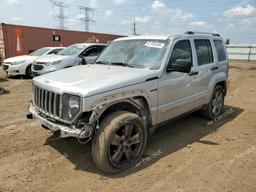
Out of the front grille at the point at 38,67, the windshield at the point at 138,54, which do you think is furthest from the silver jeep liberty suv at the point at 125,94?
the front grille at the point at 38,67

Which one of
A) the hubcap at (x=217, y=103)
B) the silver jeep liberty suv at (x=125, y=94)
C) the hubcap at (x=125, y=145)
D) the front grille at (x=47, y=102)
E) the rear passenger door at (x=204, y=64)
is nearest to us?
the silver jeep liberty suv at (x=125, y=94)

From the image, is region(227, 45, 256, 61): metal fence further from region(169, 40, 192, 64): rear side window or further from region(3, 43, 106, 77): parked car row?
region(169, 40, 192, 64): rear side window

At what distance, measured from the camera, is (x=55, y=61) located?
442 inches

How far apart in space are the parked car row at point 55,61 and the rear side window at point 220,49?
18.7ft

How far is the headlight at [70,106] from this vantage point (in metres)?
3.42

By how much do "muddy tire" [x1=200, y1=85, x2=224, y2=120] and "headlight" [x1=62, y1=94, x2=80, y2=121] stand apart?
3547mm

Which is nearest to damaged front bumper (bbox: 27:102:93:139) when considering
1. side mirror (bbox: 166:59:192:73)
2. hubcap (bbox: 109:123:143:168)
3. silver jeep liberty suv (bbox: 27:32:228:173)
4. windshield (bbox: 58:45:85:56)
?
silver jeep liberty suv (bbox: 27:32:228:173)

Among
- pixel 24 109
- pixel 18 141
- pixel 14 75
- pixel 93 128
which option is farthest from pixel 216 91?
pixel 14 75

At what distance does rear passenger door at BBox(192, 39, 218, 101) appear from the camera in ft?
17.5

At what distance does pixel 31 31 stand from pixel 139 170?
19.2m

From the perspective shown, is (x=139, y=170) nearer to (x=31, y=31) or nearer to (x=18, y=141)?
(x=18, y=141)

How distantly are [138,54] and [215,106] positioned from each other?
8.95ft

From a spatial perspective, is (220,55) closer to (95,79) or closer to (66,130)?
(95,79)

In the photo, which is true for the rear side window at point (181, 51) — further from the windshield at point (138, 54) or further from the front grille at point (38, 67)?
the front grille at point (38, 67)
